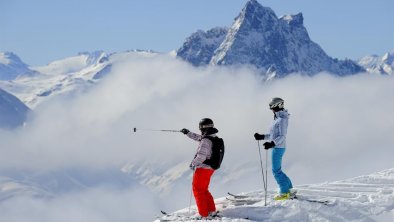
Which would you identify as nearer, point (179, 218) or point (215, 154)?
point (215, 154)

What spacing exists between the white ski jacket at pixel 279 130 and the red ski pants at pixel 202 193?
239cm

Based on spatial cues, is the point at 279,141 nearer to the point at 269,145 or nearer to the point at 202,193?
the point at 269,145

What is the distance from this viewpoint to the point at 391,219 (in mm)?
16969

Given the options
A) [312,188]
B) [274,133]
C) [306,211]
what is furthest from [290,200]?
[312,188]

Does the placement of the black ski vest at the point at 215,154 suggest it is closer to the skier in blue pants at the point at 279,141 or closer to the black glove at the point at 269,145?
the black glove at the point at 269,145

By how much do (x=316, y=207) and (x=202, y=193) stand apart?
3.12 metres

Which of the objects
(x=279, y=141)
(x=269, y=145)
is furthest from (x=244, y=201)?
(x=279, y=141)

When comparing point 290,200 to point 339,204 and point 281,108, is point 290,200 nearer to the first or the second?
point 339,204

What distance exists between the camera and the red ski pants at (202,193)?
17.2 metres

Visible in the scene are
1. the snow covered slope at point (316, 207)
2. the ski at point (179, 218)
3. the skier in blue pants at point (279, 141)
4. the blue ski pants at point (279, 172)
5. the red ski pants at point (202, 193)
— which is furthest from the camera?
the blue ski pants at point (279, 172)

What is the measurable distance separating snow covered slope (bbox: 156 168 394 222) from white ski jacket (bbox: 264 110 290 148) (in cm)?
175

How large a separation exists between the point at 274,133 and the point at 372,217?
368 centimetres

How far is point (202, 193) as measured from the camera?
17281 millimetres

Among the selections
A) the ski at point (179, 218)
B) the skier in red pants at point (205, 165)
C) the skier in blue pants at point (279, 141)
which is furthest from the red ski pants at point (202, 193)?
the skier in blue pants at point (279, 141)
